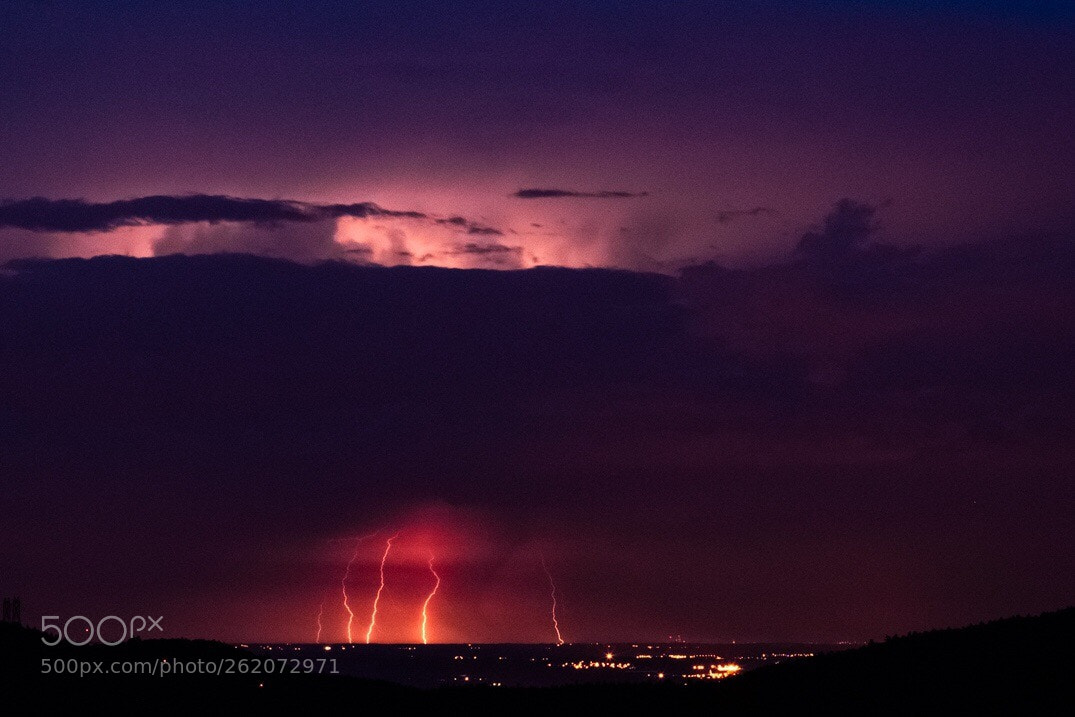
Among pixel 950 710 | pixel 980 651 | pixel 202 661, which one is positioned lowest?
pixel 950 710

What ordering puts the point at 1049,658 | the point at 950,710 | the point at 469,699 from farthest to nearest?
1. the point at 469,699
2. the point at 1049,658
3. the point at 950,710

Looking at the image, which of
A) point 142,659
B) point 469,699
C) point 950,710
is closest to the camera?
point 950,710

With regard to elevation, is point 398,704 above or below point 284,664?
below

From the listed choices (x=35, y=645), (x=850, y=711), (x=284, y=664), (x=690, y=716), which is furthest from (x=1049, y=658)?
(x=35, y=645)

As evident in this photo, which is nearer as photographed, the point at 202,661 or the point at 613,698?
the point at 613,698

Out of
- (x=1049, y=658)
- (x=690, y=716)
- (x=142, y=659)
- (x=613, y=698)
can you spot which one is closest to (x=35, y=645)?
(x=142, y=659)

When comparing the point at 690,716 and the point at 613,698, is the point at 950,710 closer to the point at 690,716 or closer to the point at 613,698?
the point at 690,716
